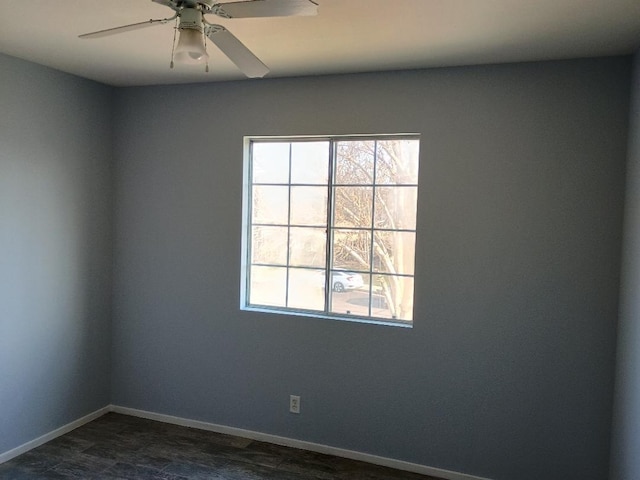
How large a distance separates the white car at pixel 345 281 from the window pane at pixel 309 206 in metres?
0.37

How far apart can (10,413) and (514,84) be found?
371 centimetres

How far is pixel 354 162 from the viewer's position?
3455 mm

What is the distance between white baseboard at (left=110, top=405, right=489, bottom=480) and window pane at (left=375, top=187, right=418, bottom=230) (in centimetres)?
152

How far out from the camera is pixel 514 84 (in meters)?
2.99

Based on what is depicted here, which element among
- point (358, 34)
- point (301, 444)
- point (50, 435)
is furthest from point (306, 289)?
point (50, 435)

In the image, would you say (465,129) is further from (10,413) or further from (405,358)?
(10,413)

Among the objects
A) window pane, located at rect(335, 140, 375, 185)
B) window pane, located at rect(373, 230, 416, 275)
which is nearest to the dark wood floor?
window pane, located at rect(373, 230, 416, 275)

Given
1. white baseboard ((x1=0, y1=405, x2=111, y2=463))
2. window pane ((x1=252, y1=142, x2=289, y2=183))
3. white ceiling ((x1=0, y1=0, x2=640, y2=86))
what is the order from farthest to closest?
window pane ((x1=252, y1=142, x2=289, y2=183)) < white baseboard ((x1=0, y1=405, x2=111, y2=463)) < white ceiling ((x1=0, y1=0, x2=640, y2=86))

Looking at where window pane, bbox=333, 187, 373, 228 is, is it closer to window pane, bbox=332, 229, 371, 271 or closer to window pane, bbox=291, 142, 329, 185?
window pane, bbox=332, 229, 371, 271

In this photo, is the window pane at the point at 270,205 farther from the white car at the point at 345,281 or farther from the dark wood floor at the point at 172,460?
the dark wood floor at the point at 172,460

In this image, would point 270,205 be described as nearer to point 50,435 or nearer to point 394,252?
point 394,252

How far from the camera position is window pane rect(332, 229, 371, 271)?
3441mm

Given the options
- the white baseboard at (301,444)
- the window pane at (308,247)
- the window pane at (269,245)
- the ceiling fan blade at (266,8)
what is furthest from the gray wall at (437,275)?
the ceiling fan blade at (266,8)

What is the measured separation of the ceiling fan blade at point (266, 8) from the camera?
167 cm
